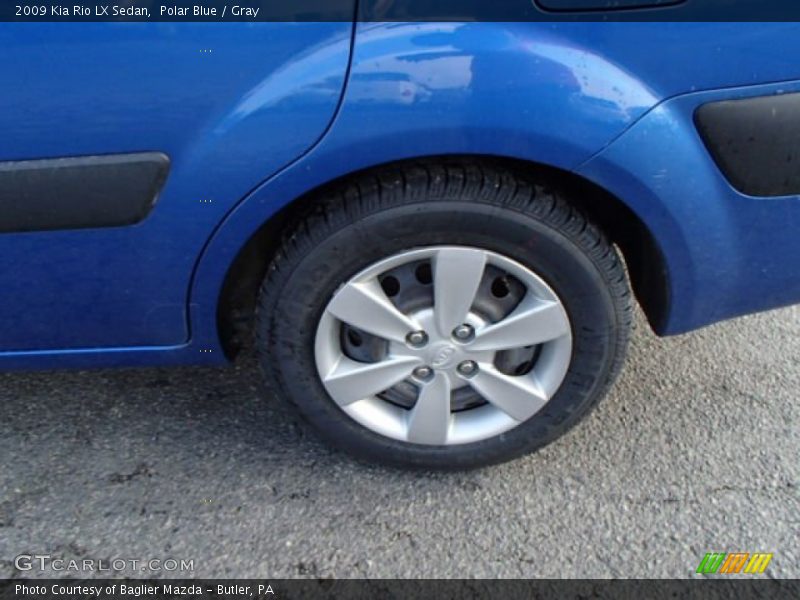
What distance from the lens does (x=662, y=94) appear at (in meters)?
1.53

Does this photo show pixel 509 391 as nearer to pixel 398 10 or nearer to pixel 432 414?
pixel 432 414

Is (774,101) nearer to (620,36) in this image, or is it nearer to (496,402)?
(620,36)

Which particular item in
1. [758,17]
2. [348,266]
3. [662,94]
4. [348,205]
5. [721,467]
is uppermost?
[758,17]

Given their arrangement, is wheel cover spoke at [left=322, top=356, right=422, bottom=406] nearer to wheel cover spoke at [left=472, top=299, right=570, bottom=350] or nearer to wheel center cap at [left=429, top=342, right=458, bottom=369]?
wheel center cap at [left=429, top=342, right=458, bottom=369]

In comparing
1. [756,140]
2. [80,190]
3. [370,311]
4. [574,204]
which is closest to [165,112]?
[80,190]

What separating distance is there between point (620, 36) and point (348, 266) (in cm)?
71

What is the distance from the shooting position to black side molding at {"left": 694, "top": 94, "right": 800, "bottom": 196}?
61.6 inches

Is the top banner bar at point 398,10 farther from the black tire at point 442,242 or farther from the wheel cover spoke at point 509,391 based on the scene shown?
the wheel cover spoke at point 509,391

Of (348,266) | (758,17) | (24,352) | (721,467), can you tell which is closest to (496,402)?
(348,266)

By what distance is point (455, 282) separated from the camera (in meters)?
1.74

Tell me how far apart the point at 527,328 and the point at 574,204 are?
0.99 ft

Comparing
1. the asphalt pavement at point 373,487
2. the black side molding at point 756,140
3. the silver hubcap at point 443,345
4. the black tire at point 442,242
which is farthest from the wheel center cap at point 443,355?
the black side molding at point 756,140

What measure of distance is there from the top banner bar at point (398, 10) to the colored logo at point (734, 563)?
46.8 inches

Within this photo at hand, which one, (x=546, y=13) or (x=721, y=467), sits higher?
(x=546, y=13)
